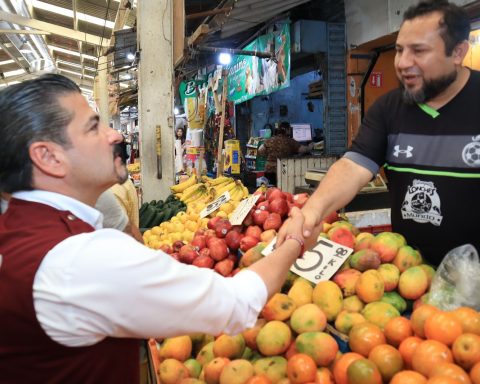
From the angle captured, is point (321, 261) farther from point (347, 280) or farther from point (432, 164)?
point (432, 164)

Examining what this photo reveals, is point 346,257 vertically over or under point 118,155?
under

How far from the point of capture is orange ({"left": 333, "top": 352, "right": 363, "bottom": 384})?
1394mm

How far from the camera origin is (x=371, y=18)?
700cm

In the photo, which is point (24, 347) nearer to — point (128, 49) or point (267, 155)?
point (128, 49)

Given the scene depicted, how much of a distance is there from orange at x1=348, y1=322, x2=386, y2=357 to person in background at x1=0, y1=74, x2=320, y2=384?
0.40m

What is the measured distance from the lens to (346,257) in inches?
77.5

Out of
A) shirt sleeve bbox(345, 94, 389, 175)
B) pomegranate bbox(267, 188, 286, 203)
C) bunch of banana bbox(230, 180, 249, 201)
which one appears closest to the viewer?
shirt sleeve bbox(345, 94, 389, 175)

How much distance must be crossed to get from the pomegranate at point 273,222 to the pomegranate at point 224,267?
0.31 meters

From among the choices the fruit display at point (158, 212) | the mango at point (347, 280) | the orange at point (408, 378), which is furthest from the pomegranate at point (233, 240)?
the fruit display at point (158, 212)

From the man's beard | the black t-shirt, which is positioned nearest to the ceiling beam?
the black t-shirt

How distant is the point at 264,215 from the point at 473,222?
1.15 metres

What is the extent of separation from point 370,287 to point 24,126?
4.39 ft

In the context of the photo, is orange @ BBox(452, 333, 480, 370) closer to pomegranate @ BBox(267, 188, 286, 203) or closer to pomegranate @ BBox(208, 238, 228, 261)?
pomegranate @ BBox(208, 238, 228, 261)

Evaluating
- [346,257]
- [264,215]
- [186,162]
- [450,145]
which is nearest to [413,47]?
[450,145]
